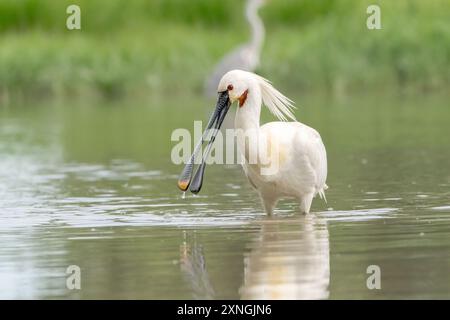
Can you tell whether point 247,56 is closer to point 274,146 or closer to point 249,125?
point 274,146

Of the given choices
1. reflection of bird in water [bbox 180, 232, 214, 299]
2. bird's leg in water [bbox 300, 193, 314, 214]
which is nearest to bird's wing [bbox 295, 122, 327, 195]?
bird's leg in water [bbox 300, 193, 314, 214]

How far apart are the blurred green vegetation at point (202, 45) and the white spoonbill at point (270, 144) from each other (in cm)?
1601

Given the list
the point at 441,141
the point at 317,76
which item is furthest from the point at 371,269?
the point at 317,76

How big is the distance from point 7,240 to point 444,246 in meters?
3.20

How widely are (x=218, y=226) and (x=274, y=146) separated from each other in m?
0.77

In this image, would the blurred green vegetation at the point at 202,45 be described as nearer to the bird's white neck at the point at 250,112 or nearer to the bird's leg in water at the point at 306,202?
the bird's leg in water at the point at 306,202

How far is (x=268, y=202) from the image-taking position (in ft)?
34.8

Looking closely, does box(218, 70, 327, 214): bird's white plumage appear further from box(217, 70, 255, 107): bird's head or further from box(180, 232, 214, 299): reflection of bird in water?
box(180, 232, 214, 299): reflection of bird in water

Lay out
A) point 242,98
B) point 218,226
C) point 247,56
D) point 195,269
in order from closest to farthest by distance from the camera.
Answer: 1. point 195,269
2. point 218,226
3. point 242,98
4. point 247,56

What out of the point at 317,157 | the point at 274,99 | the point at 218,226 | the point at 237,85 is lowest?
the point at 218,226

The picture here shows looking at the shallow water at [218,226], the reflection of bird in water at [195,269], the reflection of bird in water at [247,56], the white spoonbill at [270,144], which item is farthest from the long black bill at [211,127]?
the reflection of bird in water at [247,56]

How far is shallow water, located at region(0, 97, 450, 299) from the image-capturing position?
7.54m

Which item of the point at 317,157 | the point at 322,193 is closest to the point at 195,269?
the point at 317,157
